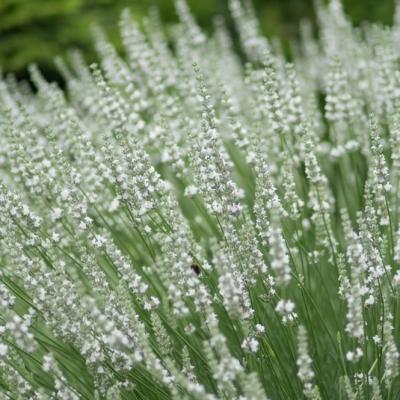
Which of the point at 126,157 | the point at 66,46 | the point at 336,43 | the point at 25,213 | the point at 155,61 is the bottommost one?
the point at 25,213

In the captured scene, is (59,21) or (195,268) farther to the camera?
(59,21)

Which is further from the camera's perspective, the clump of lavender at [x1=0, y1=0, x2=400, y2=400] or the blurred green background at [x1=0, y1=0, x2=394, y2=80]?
the blurred green background at [x1=0, y1=0, x2=394, y2=80]

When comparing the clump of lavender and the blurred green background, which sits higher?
the blurred green background

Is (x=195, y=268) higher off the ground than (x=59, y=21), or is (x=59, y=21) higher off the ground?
(x=59, y=21)

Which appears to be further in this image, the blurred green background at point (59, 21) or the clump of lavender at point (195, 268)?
the blurred green background at point (59, 21)

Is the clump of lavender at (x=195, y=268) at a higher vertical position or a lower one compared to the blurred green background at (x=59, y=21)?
lower

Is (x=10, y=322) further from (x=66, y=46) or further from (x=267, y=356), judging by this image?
(x=66, y=46)

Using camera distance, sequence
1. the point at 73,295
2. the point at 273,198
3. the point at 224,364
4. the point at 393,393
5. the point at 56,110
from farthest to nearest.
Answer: the point at 56,110, the point at 393,393, the point at 273,198, the point at 73,295, the point at 224,364

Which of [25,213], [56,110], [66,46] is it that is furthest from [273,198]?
[66,46]
